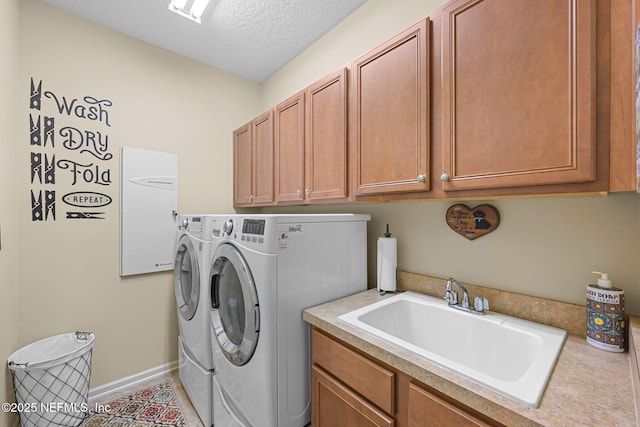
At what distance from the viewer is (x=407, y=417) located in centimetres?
93

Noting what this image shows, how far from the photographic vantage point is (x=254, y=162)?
7.97 feet

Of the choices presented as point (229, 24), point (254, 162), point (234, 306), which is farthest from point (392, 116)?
point (229, 24)

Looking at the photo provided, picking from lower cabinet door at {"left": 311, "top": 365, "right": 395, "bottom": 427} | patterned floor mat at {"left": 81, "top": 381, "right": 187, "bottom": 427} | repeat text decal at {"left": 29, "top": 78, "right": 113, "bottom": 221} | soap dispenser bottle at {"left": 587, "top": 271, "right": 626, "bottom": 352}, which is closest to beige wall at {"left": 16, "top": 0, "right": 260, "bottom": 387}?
repeat text decal at {"left": 29, "top": 78, "right": 113, "bottom": 221}

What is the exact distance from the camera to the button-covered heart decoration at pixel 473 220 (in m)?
1.32

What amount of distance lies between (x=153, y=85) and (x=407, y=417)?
293 centimetres

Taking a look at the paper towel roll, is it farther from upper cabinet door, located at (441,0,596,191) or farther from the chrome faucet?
upper cabinet door, located at (441,0,596,191)

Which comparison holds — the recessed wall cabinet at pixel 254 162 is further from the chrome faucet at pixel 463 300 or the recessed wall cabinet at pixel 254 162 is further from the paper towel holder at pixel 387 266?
the chrome faucet at pixel 463 300

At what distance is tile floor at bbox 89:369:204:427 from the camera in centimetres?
187

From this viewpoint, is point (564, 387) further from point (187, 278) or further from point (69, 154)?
point (69, 154)

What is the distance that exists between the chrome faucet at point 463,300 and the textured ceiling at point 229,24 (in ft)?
6.47

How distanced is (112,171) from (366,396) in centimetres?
241

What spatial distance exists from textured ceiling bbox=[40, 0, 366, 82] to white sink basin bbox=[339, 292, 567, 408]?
81.5 inches

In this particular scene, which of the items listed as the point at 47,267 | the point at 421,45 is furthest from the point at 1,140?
the point at 421,45

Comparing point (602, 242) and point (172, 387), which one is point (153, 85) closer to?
point (172, 387)
